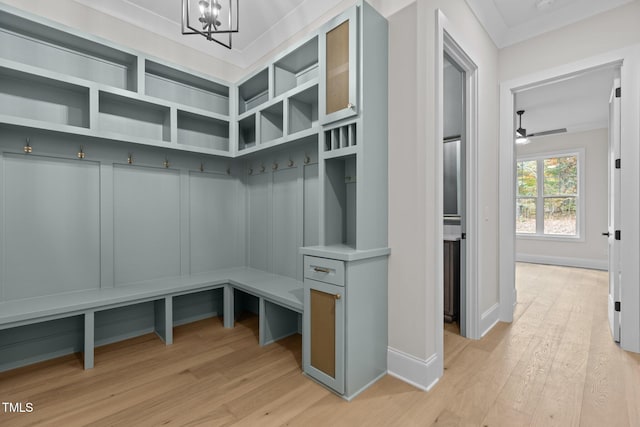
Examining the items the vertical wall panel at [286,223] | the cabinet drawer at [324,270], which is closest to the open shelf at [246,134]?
the vertical wall panel at [286,223]

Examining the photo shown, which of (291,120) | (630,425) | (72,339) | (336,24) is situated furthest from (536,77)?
(72,339)

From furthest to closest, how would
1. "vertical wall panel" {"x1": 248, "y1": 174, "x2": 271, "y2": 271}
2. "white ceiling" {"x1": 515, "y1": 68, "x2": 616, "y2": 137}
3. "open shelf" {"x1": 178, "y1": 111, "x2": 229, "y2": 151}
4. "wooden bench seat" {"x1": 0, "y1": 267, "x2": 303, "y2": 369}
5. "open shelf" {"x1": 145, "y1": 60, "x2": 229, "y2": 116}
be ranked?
"white ceiling" {"x1": 515, "y1": 68, "x2": 616, "y2": 137}, "vertical wall panel" {"x1": 248, "y1": 174, "x2": 271, "y2": 271}, "open shelf" {"x1": 178, "y1": 111, "x2": 229, "y2": 151}, "open shelf" {"x1": 145, "y1": 60, "x2": 229, "y2": 116}, "wooden bench seat" {"x1": 0, "y1": 267, "x2": 303, "y2": 369}

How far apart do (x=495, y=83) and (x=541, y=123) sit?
3.83m

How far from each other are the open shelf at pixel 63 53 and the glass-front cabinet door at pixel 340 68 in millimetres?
1777

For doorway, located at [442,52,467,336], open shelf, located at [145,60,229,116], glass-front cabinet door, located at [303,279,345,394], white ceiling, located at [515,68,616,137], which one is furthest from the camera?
white ceiling, located at [515,68,616,137]

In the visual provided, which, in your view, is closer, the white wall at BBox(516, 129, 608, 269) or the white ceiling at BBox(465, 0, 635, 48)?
the white ceiling at BBox(465, 0, 635, 48)

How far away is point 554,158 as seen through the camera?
6.49m

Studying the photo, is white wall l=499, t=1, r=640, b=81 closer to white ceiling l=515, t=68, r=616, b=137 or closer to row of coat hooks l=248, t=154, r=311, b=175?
white ceiling l=515, t=68, r=616, b=137

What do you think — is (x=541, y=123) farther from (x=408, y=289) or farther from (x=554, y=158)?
(x=408, y=289)

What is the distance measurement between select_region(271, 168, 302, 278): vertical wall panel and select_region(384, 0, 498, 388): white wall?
1120 millimetres

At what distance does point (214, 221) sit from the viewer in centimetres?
337

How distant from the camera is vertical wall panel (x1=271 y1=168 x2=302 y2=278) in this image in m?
2.97

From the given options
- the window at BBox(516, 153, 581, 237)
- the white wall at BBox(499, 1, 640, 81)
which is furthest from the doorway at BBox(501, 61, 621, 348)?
the white wall at BBox(499, 1, 640, 81)

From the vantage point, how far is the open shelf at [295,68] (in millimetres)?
2574
